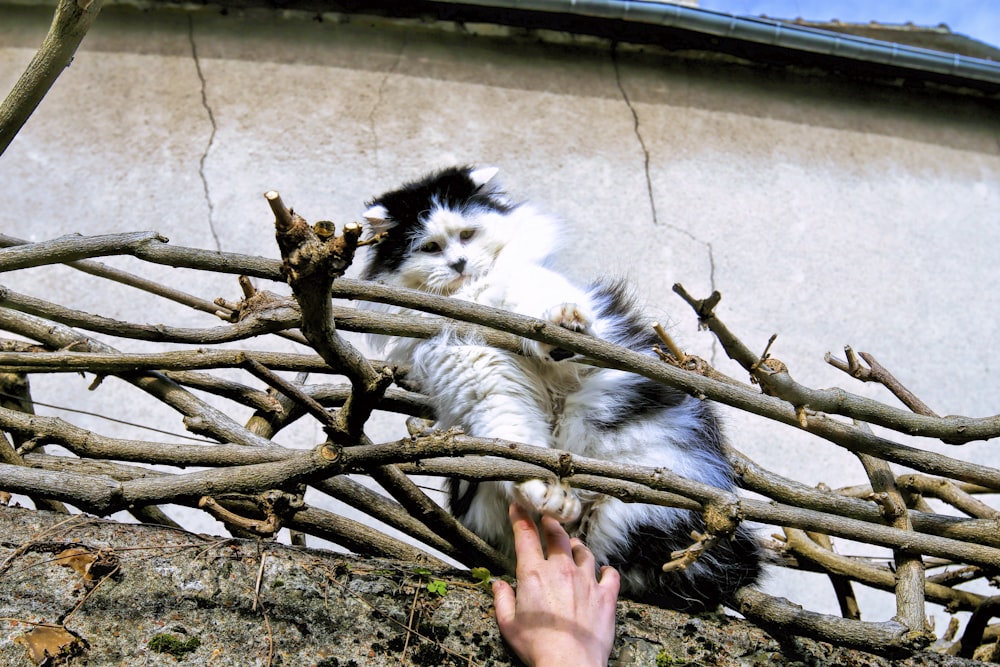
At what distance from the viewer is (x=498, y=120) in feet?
16.3

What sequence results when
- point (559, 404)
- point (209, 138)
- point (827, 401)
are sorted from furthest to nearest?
point (209, 138)
point (559, 404)
point (827, 401)

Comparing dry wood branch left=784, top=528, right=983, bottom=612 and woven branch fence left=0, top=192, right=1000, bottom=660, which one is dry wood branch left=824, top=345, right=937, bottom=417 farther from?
dry wood branch left=784, top=528, right=983, bottom=612

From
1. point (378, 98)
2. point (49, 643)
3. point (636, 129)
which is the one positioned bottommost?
point (49, 643)

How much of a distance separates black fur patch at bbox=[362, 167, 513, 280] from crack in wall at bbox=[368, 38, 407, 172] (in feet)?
5.14

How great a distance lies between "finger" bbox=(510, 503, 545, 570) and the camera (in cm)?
202

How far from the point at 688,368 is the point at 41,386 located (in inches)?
127

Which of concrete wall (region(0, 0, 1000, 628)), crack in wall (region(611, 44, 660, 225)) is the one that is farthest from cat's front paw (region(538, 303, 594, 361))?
crack in wall (region(611, 44, 660, 225))

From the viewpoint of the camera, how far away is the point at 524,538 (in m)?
2.10

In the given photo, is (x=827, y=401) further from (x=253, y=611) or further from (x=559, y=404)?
(x=253, y=611)

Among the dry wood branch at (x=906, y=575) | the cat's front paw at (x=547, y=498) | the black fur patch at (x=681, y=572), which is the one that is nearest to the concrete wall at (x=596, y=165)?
the dry wood branch at (x=906, y=575)

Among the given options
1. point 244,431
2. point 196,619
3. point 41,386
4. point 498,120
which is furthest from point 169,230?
point 196,619

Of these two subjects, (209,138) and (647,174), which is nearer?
(209,138)

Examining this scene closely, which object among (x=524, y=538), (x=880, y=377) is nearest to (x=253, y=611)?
(x=524, y=538)

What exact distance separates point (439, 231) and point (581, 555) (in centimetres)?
137
